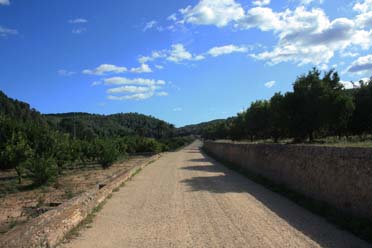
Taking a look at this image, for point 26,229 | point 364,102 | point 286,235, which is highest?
point 364,102

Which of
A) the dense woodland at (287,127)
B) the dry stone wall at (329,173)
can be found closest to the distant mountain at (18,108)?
the dense woodland at (287,127)

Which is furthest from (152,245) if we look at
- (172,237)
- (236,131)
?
(236,131)

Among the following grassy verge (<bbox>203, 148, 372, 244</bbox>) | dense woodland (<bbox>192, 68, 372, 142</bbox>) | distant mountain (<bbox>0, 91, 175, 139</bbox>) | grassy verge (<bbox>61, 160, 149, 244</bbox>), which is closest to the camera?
grassy verge (<bbox>203, 148, 372, 244</bbox>)

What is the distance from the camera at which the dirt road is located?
7.28 m

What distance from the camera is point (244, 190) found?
14883 mm

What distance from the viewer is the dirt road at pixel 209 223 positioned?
23.9ft

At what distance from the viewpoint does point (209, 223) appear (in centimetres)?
895

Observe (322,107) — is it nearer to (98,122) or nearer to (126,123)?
(98,122)

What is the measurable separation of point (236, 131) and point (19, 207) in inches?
2542

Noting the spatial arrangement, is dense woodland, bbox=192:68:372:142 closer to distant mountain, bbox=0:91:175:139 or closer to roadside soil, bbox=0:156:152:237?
roadside soil, bbox=0:156:152:237

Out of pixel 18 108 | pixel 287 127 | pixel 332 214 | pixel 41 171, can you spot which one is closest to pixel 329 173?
pixel 332 214

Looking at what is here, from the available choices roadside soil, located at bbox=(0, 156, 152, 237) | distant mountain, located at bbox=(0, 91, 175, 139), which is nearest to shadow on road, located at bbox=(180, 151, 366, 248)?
roadside soil, located at bbox=(0, 156, 152, 237)

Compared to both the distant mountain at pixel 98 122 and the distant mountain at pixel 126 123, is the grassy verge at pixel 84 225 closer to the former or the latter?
the distant mountain at pixel 98 122

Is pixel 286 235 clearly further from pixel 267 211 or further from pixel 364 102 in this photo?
pixel 364 102
